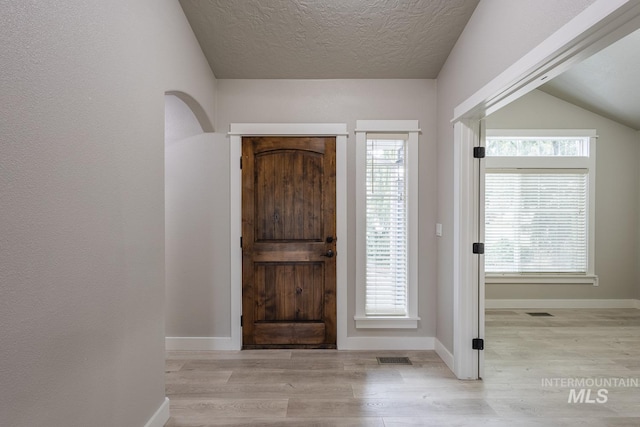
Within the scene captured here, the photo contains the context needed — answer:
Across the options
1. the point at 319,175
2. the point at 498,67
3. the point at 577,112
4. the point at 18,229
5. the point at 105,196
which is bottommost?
the point at 18,229

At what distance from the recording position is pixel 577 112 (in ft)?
15.3

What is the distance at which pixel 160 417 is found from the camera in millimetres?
2078

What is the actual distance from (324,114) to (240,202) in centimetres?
120

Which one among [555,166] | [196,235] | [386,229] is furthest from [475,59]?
[555,166]

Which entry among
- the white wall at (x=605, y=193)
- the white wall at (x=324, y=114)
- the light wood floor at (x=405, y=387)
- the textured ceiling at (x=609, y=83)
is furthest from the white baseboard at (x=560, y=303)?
the textured ceiling at (x=609, y=83)

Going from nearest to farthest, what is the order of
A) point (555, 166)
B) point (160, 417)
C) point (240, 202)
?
point (160, 417) < point (240, 202) < point (555, 166)

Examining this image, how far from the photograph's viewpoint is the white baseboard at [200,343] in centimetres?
327

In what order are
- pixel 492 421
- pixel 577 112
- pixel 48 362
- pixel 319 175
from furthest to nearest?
pixel 577 112 → pixel 319 175 → pixel 492 421 → pixel 48 362

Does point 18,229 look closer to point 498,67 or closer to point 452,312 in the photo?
point 498,67

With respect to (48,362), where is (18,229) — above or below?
above

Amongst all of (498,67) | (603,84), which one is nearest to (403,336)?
(498,67)

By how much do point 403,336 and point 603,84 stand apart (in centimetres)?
370

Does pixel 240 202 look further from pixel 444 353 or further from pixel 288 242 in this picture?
pixel 444 353

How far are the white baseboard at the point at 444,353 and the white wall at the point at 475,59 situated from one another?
4cm
